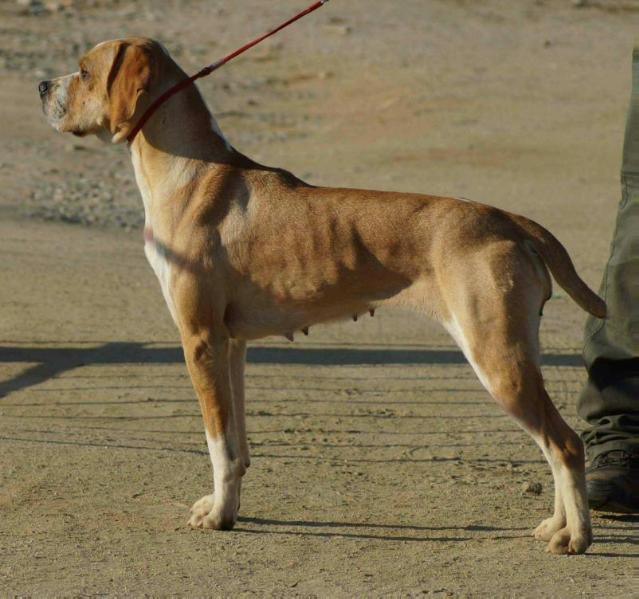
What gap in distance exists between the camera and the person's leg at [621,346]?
6059mm

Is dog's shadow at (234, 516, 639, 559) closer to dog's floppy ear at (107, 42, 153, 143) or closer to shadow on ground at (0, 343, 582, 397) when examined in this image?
dog's floppy ear at (107, 42, 153, 143)

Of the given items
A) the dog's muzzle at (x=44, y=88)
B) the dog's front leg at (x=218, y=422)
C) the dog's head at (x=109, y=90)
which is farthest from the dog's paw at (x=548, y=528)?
the dog's muzzle at (x=44, y=88)

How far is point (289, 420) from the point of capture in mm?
7133

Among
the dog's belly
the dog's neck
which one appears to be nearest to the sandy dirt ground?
the dog's belly

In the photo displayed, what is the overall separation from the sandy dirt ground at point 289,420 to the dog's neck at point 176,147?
126 centimetres

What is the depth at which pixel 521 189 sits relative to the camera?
48.6ft

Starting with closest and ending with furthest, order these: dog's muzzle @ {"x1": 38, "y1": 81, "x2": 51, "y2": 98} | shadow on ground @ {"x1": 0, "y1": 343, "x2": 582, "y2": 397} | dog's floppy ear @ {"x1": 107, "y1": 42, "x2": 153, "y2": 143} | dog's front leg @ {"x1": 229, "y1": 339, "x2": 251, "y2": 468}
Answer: dog's floppy ear @ {"x1": 107, "y1": 42, "x2": 153, "y2": 143}
dog's front leg @ {"x1": 229, "y1": 339, "x2": 251, "y2": 468}
dog's muzzle @ {"x1": 38, "y1": 81, "x2": 51, "y2": 98}
shadow on ground @ {"x1": 0, "y1": 343, "x2": 582, "y2": 397}

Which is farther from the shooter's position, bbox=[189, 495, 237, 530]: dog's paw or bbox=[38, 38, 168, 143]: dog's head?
bbox=[38, 38, 168, 143]: dog's head

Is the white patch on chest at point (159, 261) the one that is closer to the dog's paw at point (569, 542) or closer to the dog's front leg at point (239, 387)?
the dog's front leg at point (239, 387)

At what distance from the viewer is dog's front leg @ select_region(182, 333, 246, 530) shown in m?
5.52

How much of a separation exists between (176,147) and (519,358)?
5.33 ft

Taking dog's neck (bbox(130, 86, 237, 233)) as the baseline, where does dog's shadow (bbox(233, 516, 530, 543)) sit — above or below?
below

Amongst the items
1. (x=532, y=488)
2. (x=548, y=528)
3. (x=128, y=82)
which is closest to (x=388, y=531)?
(x=548, y=528)

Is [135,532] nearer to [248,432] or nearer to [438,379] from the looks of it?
[248,432]
